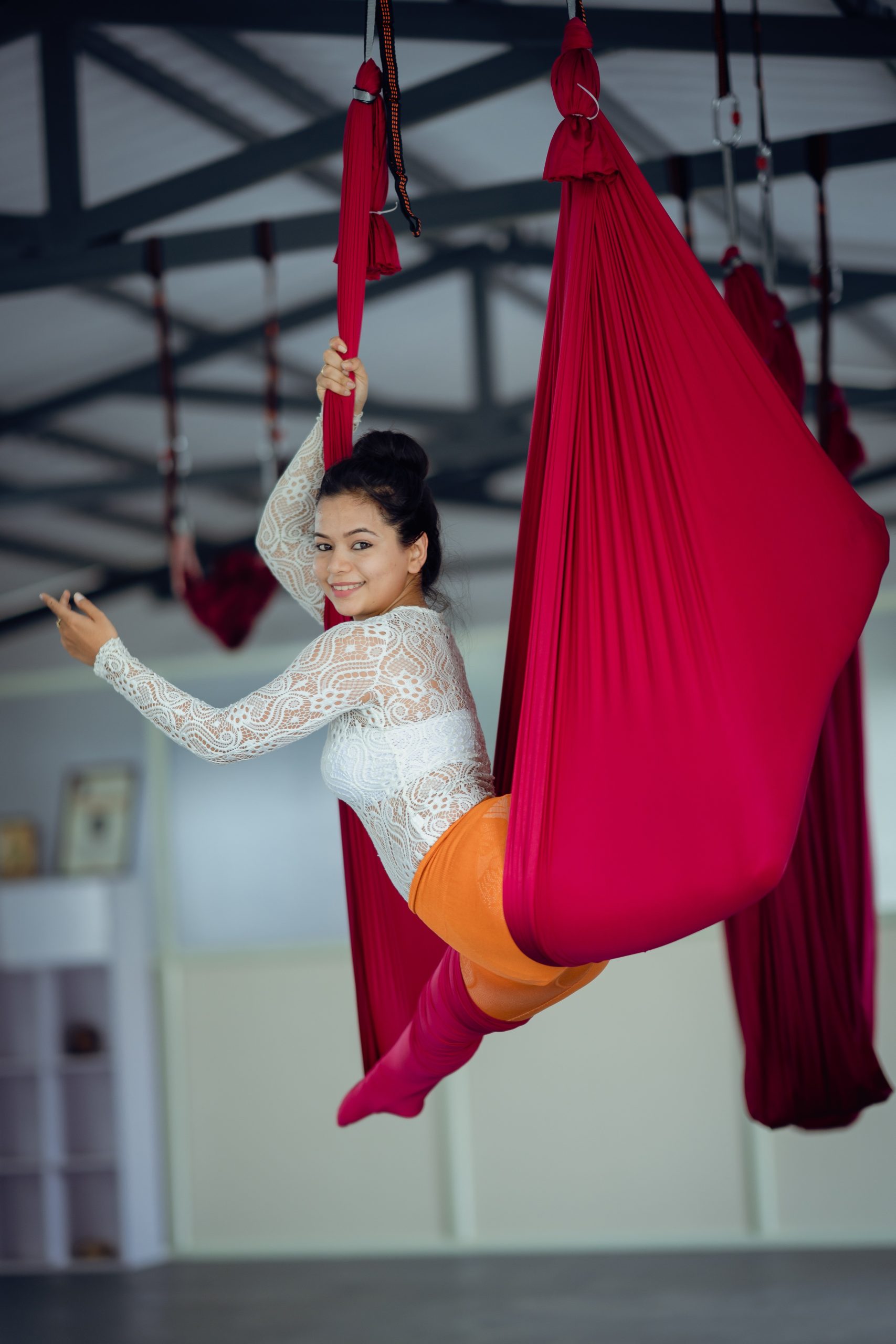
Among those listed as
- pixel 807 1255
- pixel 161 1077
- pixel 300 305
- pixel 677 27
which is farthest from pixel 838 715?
pixel 161 1077

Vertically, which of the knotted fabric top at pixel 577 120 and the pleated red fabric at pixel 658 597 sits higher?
the knotted fabric top at pixel 577 120

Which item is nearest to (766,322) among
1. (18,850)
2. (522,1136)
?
(522,1136)

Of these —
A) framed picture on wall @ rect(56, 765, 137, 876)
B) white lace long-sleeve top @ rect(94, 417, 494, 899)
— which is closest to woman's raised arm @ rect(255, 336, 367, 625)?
white lace long-sleeve top @ rect(94, 417, 494, 899)

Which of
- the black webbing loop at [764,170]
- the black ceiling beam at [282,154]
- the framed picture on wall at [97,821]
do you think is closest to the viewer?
the black webbing loop at [764,170]

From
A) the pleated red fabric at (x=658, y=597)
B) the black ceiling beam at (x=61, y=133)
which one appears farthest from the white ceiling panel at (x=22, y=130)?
the pleated red fabric at (x=658, y=597)

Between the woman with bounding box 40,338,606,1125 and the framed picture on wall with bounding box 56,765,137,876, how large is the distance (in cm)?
437

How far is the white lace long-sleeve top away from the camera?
5.85ft

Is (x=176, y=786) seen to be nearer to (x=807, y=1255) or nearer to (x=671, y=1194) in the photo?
(x=671, y=1194)

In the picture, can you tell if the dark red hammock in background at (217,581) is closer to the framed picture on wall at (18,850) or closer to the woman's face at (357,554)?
the woman's face at (357,554)

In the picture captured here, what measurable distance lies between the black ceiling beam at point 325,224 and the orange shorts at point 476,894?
66.0 inches

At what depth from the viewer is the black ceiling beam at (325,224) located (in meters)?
A: 2.85

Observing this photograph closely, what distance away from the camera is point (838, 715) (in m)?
2.69

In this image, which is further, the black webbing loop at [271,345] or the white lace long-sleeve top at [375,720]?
the black webbing loop at [271,345]

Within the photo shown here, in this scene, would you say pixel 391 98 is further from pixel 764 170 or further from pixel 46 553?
pixel 46 553
